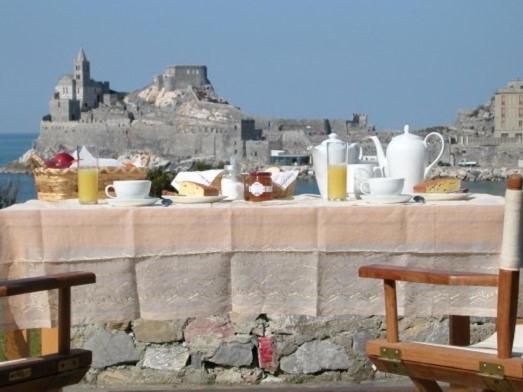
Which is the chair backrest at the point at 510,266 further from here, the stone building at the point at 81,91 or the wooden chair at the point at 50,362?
the stone building at the point at 81,91

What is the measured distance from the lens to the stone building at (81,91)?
2783 inches

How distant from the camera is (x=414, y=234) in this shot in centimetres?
263

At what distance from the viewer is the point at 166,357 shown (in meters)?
3.23

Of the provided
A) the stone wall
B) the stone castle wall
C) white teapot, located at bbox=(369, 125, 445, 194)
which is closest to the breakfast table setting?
white teapot, located at bbox=(369, 125, 445, 194)

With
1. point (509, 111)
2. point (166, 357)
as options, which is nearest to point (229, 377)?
point (166, 357)

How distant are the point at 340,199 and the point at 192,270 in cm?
42

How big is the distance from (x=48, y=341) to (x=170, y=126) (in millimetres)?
63585

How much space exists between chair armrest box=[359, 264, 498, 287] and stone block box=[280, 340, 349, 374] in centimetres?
112

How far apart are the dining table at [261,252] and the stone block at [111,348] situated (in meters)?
0.59

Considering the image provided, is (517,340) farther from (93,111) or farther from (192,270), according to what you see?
(93,111)

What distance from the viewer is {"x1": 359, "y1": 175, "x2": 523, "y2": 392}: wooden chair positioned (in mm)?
1953

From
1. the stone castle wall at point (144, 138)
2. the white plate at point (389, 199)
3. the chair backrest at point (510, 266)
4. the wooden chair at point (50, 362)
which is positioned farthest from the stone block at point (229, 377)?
the stone castle wall at point (144, 138)

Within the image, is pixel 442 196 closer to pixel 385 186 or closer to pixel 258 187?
pixel 385 186

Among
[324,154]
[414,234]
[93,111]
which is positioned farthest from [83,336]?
[93,111]
